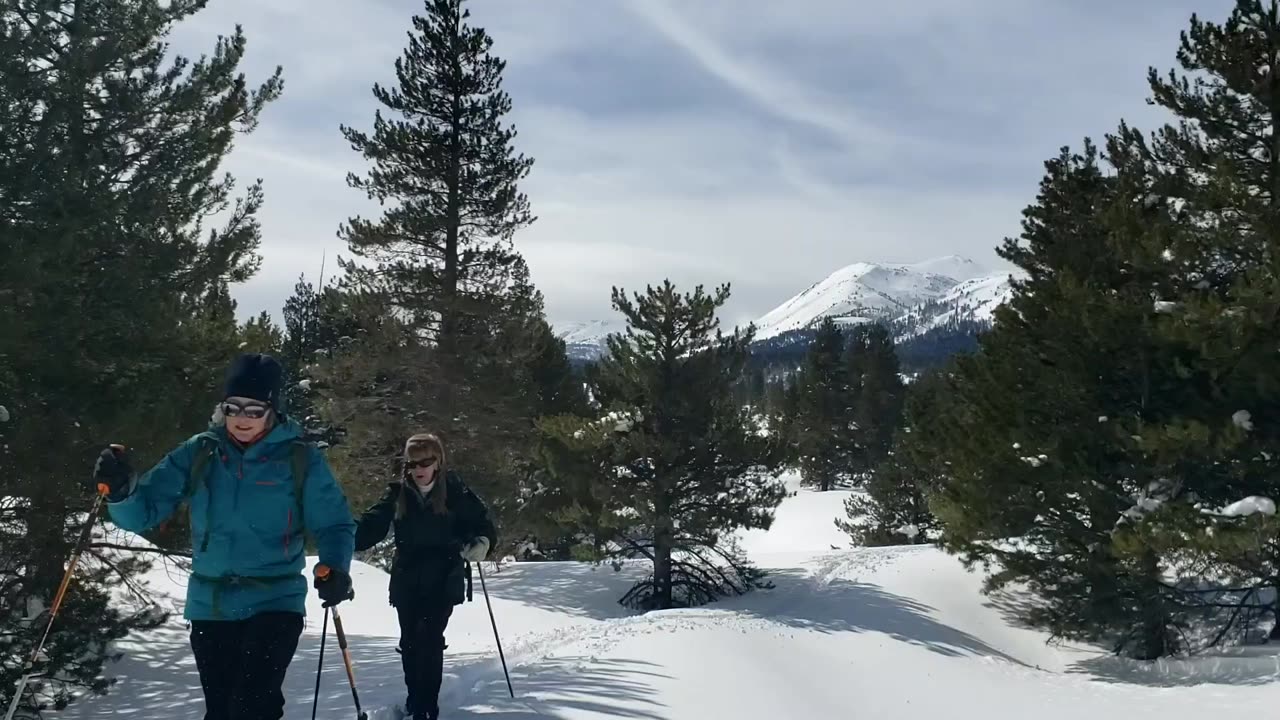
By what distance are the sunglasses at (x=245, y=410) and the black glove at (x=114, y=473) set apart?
462 mm

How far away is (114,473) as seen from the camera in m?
3.79

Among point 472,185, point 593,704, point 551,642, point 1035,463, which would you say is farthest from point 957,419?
point 472,185

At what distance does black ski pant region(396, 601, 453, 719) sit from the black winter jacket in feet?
0.17

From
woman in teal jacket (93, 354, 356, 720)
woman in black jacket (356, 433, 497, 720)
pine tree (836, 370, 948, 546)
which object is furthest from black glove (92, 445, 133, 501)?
pine tree (836, 370, 948, 546)

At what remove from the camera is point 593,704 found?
6.71 m

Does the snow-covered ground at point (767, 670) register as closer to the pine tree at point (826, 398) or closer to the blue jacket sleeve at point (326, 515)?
the blue jacket sleeve at point (326, 515)

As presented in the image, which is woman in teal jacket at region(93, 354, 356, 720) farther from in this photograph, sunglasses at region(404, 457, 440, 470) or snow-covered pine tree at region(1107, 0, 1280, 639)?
snow-covered pine tree at region(1107, 0, 1280, 639)

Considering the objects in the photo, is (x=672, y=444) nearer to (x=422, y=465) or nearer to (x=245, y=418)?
(x=422, y=465)

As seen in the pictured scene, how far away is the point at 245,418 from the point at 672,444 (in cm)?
1338

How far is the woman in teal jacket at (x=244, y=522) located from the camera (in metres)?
3.83

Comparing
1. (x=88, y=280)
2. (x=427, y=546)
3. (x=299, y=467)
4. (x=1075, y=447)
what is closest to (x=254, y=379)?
(x=299, y=467)

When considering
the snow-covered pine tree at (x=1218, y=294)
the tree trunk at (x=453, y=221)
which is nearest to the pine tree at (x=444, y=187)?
the tree trunk at (x=453, y=221)

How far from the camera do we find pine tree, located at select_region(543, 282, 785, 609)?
56.2ft

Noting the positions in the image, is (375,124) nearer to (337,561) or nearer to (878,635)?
(878,635)
